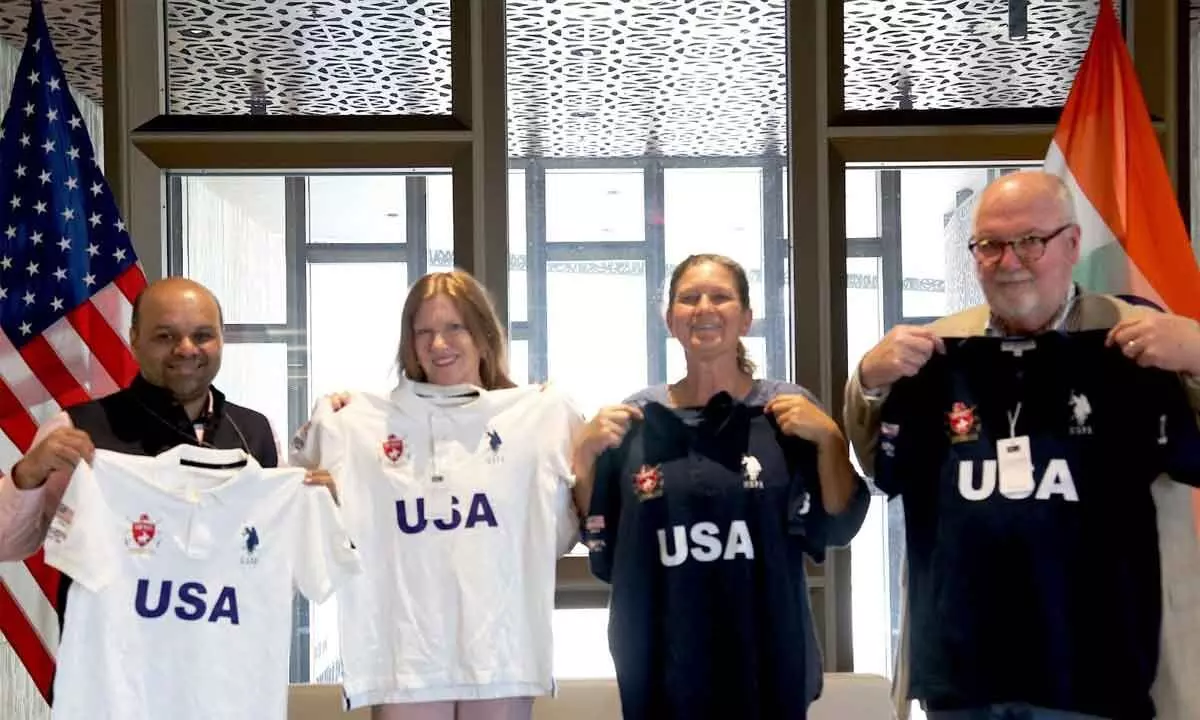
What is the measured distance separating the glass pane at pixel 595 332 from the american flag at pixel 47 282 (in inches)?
59.3

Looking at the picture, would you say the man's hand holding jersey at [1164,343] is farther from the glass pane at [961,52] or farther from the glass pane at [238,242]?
the glass pane at [238,242]

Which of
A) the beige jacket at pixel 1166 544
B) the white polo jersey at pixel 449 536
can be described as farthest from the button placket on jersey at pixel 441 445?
the beige jacket at pixel 1166 544

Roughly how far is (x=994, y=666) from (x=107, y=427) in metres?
2.10

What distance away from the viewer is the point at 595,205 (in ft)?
13.6

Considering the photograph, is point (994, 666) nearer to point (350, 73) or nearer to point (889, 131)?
point (889, 131)

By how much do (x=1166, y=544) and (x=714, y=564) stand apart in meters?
0.96

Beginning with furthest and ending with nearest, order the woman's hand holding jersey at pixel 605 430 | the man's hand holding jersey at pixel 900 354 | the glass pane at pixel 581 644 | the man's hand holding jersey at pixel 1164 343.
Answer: the glass pane at pixel 581 644 < the woman's hand holding jersey at pixel 605 430 < the man's hand holding jersey at pixel 900 354 < the man's hand holding jersey at pixel 1164 343

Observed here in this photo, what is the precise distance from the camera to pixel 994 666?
2049 mm

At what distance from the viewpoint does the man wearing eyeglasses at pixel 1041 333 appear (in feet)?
6.63

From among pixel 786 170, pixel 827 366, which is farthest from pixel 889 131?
pixel 827 366

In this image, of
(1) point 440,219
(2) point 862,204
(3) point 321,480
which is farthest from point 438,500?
(2) point 862,204

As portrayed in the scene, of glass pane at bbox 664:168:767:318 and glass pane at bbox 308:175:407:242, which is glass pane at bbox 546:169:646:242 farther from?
glass pane at bbox 308:175:407:242

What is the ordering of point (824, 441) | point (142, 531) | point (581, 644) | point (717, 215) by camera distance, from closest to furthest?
1. point (824, 441)
2. point (142, 531)
3. point (581, 644)
4. point (717, 215)

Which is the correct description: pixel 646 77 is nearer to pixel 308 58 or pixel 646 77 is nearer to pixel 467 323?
pixel 308 58
